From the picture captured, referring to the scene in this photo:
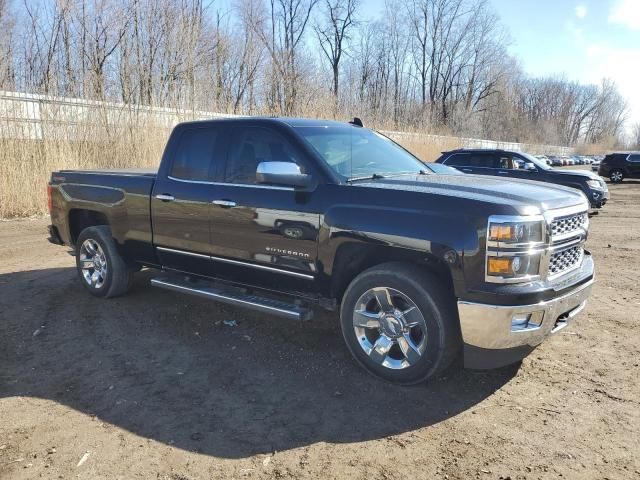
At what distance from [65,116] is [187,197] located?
32.9 ft

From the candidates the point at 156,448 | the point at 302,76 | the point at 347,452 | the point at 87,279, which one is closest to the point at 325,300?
the point at 347,452

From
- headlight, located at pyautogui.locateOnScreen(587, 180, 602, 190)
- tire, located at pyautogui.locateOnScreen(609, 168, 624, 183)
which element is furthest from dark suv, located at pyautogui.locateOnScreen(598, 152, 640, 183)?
headlight, located at pyautogui.locateOnScreen(587, 180, 602, 190)

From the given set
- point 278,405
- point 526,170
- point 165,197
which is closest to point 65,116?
point 165,197

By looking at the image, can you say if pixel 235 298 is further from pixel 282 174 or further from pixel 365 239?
pixel 365 239

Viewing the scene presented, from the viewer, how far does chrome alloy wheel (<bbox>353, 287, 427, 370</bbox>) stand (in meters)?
3.68

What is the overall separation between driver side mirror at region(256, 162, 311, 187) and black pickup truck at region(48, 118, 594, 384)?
1 centimetres

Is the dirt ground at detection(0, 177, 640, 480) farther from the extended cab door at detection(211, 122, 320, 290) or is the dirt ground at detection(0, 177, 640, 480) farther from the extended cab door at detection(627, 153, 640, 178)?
the extended cab door at detection(627, 153, 640, 178)

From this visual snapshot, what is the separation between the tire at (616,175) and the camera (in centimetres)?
2722

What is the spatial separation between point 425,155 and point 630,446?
2365 centimetres

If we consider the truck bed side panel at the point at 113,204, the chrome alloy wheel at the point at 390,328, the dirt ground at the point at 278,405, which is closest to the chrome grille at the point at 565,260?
the dirt ground at the point at 278,405

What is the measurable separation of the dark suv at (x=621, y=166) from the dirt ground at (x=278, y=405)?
25.1 metres

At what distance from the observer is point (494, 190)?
3.67 m

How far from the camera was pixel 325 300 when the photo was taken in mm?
4133

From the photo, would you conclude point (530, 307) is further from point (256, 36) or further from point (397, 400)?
point (256, 36)
